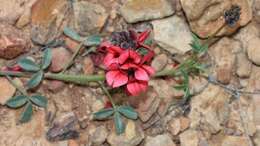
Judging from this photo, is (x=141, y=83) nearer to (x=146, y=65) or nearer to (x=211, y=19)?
(x=146, y=65)

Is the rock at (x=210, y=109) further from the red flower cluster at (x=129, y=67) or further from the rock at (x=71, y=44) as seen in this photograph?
the rock at (x=71, y=44)

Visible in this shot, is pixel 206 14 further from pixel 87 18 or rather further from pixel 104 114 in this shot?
pixel 104 114

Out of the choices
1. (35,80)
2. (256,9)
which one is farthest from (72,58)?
(256,9)

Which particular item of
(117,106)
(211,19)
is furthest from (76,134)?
(211,19)

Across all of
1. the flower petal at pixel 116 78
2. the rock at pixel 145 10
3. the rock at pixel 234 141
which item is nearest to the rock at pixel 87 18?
the rock at pixel 145 10

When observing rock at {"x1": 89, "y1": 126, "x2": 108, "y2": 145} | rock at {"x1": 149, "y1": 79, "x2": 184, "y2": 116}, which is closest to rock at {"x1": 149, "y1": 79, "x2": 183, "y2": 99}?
rock at {"x1": 149, "y1": 79, "x2": 184, "y2": 116}

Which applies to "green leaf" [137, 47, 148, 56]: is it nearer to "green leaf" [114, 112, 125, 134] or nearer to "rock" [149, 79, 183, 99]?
"rock" [149, 79, 183, 99]
